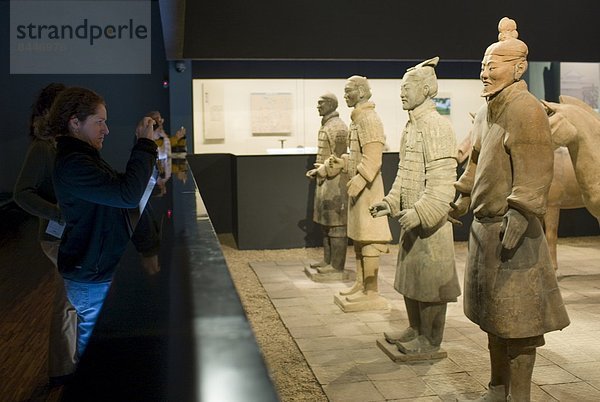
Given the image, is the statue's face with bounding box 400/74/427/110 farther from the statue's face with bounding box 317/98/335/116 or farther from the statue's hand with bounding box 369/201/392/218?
the statue's face with bounding box 317/98/335/116

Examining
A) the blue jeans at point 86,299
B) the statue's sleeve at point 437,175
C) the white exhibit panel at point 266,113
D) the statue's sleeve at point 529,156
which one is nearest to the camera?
the blue jeans at point 86,299

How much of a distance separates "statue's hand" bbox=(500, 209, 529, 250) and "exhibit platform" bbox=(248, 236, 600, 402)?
1.38 meters

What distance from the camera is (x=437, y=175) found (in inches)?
176

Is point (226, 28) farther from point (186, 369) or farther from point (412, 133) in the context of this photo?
point (186, 369)

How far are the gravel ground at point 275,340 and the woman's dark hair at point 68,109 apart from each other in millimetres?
1342

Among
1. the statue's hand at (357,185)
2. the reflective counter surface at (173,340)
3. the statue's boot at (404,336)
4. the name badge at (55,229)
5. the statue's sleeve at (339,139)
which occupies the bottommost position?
the statue's boot at (404,336)

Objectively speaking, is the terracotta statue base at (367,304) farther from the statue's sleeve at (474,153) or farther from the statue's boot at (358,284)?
the statue's sleeve at (474,153)

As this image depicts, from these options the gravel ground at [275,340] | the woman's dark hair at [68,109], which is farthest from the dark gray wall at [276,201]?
the woman's dark hair at [68,109]

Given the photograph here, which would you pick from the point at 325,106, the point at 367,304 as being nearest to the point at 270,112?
the point at 325,106

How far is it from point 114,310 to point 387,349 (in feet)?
11.2

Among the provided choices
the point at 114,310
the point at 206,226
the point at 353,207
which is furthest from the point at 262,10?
the point at 114,310

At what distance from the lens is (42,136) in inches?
142

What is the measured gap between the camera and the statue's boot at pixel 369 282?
A: 246 inches

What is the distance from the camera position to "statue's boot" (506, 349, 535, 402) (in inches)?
134
